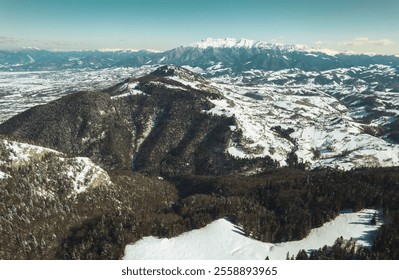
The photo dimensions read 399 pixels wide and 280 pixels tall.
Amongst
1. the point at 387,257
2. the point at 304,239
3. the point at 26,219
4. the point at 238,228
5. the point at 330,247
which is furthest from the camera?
the point at 26,219

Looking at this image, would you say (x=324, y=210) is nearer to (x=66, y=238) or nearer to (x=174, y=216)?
(x=174, y=216)

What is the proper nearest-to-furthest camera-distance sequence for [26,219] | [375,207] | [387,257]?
[387,257] → [375,207] → [26,219]

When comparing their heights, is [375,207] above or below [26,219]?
above

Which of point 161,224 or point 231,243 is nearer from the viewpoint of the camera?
point 231,243

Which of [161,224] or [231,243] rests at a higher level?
[161,224]

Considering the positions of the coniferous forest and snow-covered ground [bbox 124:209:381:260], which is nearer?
snow-covered ground [bbox 124:209:381:260]

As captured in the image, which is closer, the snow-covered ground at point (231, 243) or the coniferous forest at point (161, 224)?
the snow-covered ground at point (231, 243)
